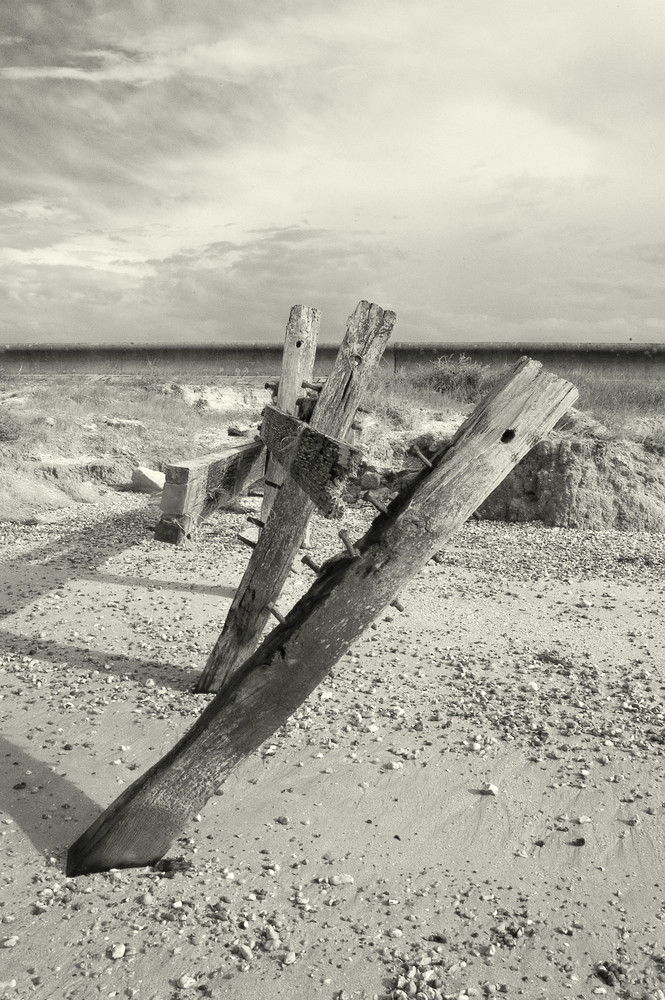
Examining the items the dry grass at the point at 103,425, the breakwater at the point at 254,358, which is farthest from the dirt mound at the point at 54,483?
the breakwater at the point at 254,358

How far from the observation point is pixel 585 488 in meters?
10.5

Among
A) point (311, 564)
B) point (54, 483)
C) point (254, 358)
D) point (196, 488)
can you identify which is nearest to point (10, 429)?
point (54, 483)

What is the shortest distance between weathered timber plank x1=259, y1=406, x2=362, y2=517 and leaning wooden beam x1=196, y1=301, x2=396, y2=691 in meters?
1.11

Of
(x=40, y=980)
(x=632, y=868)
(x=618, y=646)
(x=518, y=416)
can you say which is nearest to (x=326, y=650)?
(x=518, y=416)

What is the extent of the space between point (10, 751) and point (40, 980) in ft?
5.88

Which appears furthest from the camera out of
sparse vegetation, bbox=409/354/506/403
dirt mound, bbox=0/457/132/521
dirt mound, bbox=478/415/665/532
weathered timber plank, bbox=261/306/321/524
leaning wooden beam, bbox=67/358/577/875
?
sparse vegetation, bbox=409/354/506/403

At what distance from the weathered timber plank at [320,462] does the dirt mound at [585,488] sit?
7742 mm

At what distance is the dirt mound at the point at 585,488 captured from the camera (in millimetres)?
10375

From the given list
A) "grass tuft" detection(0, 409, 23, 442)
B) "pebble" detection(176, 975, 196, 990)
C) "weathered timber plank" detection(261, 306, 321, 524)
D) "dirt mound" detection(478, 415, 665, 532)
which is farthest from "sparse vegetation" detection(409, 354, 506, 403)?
"pebble" detection(176, 975, 196, 990)

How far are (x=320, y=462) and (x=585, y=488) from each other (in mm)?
8081

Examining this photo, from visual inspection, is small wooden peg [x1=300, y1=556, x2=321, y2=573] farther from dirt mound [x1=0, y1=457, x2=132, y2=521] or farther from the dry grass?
the dry grass

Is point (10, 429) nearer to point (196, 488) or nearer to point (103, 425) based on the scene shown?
point (103, 425)

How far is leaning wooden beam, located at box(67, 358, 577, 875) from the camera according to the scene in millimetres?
2988

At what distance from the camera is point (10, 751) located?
4621 millimetres
